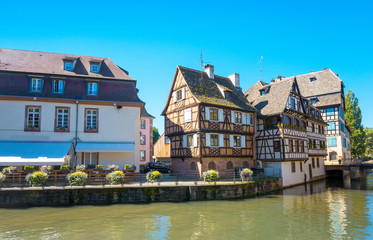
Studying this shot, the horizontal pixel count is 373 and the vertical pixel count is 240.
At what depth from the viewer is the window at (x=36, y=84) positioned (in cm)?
2302

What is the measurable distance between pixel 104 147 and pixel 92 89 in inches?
219

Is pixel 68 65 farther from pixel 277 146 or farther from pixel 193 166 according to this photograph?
pixel 277 146

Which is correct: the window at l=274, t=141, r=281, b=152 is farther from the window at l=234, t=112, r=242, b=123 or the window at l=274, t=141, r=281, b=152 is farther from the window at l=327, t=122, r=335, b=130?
the window at l=327, t=122, r=335, b=130

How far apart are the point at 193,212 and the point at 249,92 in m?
24.1

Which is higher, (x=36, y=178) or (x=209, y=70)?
(x=209, y=70)

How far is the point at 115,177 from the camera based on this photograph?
19688 millimetres

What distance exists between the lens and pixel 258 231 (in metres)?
13.2

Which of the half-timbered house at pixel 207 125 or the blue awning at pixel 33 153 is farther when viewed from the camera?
the half-timbered house at pixel 207 125

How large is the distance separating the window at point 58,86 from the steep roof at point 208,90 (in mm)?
11398

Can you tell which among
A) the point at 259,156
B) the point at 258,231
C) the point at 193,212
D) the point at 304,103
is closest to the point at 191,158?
the point at 259,156

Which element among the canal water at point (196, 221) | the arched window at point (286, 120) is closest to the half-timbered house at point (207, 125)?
the arched window at point (286, 120)

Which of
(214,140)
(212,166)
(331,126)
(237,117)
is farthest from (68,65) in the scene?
(331,126)

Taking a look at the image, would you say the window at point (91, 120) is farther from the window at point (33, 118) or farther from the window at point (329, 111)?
the window at point (329, 111)

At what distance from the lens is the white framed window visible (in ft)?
79.7
